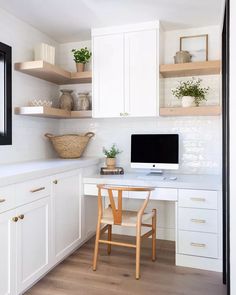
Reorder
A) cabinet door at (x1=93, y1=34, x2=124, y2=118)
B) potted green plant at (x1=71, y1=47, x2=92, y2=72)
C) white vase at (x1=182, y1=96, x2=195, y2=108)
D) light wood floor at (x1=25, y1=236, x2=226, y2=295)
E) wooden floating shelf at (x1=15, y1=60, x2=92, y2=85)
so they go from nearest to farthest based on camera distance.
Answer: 1. light wood floor at (x1=25, y1=236, x2=226, y2=295)
2. wooden floating shelf at (x1=15, y1=60, x2=92, y2=85)
3. white vase at (x1=182, y1=96, x2=195, y2=108)
4. cabinet door at (x1=93, y1=34, x2=124, y2=118)
5. potted green plant at (x1=71, y1=47, x2=92, y2=72)

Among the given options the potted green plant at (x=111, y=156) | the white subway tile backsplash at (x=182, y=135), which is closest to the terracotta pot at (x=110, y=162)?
the potted green plant at (x=111, y=156)

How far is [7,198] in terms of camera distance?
184 centimetres

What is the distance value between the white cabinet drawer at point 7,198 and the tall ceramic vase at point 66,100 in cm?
157

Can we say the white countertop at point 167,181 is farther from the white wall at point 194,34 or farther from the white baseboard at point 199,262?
the white wall at point 194,34

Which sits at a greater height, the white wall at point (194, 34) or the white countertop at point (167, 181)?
the white wall at point (194, 34)

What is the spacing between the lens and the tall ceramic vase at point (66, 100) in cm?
327

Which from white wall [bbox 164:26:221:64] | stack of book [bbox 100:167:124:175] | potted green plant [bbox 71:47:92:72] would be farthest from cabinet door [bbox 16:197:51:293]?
white wall [bbox 164:26:221:64]

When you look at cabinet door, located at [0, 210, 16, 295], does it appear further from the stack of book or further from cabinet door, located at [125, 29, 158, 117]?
cabinet door, located at [125, 29, 158, 117]

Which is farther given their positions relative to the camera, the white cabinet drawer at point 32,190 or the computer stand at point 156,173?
the computer stand at point 156,173

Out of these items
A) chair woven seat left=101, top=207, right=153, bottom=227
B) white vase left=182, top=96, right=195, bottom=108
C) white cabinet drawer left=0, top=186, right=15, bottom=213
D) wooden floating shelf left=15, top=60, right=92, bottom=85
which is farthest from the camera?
white vase left=182, top=96, right=195, bottom=108

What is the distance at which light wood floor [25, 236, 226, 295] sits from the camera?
2.15 metres

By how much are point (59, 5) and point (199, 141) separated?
193cm

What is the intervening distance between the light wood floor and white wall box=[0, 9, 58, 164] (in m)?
1.14
